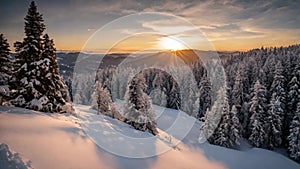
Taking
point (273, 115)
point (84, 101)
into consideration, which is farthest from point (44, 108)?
point (84, 101)

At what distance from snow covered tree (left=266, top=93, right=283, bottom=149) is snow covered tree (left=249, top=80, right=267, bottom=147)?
3.45 ft

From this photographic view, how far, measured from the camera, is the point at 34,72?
1606 cm

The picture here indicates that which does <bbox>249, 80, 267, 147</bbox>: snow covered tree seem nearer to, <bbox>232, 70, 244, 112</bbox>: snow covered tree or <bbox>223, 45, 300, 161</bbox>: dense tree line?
<bbox>223, 45, 300, 161</bbox>: dense tree line

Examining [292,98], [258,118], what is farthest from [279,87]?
[258,118]

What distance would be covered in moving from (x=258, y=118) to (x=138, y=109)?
22.9 meters

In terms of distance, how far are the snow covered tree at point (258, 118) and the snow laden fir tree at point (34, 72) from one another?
106 feet

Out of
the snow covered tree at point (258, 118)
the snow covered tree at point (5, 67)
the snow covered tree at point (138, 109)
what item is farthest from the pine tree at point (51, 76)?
the snow covered tree at point (258, 118)

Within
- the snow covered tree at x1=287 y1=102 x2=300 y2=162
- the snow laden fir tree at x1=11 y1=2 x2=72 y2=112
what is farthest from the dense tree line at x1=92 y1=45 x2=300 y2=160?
the snow laden fir tree at x1=11 y1=2 x2=72 y2=112

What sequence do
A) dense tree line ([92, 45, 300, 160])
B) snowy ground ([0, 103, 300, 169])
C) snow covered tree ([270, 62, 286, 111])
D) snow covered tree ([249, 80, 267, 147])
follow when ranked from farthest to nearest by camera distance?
snow covered tree ([270, 62, 286, 111]) → snow covered tree ([249, 80, 267, 147]) → dense tree line ([92, 45, 300, 160]) → snowy ground ([0, 103, 300, 169])

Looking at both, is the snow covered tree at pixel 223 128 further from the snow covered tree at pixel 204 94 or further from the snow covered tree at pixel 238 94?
the snow covered tree at pixel 204 94

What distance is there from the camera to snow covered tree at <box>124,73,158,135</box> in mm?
25234

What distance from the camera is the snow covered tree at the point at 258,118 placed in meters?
36.1

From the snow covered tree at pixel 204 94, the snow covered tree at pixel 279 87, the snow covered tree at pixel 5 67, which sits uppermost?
the snow covered tree at pixel 5 67

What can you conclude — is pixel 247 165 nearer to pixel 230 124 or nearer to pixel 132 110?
pixel 230 124
